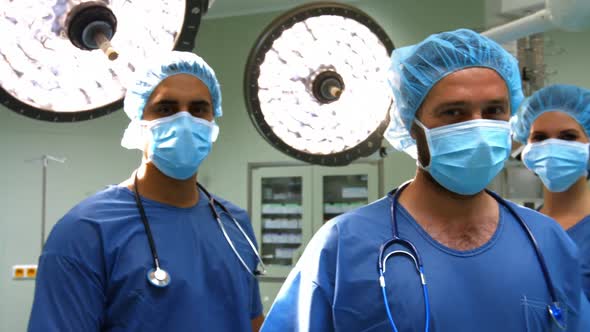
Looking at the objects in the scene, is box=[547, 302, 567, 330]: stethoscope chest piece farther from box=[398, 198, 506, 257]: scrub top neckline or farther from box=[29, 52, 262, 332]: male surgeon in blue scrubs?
box=[29, 52, 262, 332]: male surgeon in blue scrubs

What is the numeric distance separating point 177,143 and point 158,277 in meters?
0.31

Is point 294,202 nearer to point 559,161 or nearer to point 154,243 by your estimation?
point 559,161

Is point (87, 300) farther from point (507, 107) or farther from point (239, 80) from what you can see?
point (239, 80)

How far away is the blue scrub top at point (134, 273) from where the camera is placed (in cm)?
130

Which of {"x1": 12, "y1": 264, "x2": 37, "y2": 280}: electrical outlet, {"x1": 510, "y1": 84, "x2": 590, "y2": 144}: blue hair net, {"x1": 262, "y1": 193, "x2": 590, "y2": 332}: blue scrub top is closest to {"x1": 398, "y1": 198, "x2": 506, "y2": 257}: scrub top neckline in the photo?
{"x1": 262, "y1": 193, "x2": 590, "y2": 332}: blue scrub top

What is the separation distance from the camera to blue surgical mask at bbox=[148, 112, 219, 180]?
1509mm

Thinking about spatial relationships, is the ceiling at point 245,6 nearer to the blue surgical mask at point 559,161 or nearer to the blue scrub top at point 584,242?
the blue surgical mask at point 559,161

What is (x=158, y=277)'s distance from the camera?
1383 mm

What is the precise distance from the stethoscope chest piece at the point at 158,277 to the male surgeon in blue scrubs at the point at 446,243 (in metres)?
0.31

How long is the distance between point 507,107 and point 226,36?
3769 mm

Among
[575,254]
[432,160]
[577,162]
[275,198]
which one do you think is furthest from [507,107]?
[275,198]

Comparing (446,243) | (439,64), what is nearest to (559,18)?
(439,64)

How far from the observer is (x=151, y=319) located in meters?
1.37

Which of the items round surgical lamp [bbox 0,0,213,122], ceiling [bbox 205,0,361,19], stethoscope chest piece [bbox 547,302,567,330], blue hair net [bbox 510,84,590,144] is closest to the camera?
round surgical lamp [bbox 0,0,213,122]
